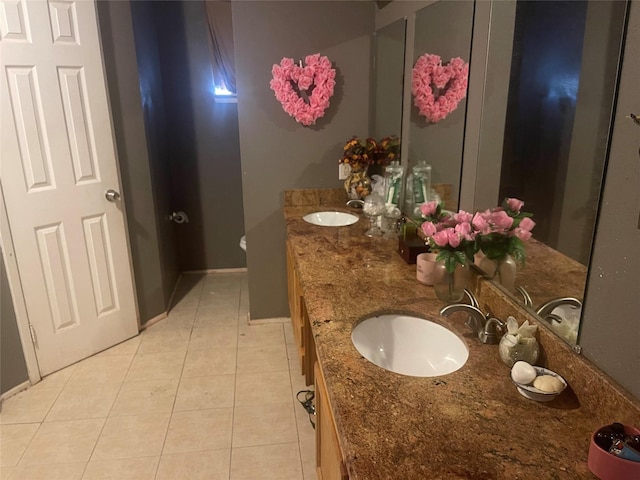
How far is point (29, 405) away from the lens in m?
2.39

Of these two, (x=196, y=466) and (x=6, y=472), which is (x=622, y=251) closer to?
(x=196, y=466)

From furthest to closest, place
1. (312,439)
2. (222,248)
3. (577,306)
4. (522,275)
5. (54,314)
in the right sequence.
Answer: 1. (222,248)
2. (54,314)
3. (312,439)
4. (522,275)
5. (577,306)

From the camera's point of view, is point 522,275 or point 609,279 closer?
point 609,279

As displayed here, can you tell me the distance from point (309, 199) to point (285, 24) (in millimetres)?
1082

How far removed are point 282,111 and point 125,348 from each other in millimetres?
1831

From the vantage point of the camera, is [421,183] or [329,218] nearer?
[421,183]

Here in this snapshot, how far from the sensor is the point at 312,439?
83.6 inches

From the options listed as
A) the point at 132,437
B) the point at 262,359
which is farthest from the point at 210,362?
the point at 132,437

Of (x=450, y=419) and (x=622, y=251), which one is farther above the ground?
(x=622, y=251)

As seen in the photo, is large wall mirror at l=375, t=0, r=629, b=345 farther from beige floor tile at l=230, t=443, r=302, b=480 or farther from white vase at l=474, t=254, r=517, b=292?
beige floor tile at l=230, t=443, r=302, b=480

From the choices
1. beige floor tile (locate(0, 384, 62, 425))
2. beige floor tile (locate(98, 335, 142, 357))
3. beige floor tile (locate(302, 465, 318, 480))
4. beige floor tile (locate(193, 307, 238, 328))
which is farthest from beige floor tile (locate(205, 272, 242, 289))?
beige floor tile (locate(302, 465, 318, 480))

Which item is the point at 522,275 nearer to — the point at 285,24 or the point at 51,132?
the point at 285,24

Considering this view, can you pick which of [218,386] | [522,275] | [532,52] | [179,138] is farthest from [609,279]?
[179,138]

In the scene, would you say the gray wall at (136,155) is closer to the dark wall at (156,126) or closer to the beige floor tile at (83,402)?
the dark wall at (156,126)
